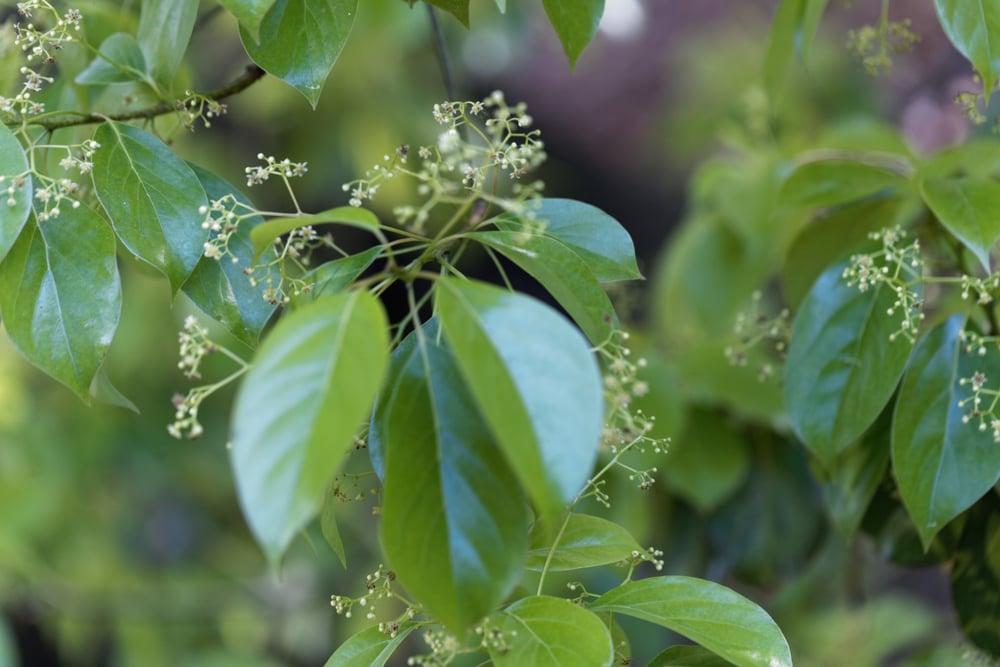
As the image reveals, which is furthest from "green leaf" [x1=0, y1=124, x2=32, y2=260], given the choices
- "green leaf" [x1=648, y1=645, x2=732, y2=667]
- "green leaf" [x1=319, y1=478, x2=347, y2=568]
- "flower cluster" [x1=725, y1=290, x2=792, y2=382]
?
→ "flower cluster" [x1=725, y1=290, x2=792, y2=382]

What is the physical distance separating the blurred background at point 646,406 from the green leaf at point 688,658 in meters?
0.55

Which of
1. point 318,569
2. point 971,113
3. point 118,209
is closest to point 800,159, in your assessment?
point 971,113

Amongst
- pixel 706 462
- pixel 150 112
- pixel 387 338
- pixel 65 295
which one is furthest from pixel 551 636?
pixel 706 462

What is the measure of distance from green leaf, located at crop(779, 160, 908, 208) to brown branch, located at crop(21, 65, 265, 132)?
0.48m

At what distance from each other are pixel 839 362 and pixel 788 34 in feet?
1.07

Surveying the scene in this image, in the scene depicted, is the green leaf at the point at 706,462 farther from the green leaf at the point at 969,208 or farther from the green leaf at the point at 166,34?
the green leaf at the point at 166,34

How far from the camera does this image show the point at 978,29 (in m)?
0.70

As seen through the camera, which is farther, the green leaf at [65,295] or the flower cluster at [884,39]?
the flower cluster at [884,39]

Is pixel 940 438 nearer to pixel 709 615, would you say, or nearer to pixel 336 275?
pixel 709 615

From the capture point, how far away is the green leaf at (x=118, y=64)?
74cm

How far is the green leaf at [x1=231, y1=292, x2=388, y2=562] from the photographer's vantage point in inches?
15.9

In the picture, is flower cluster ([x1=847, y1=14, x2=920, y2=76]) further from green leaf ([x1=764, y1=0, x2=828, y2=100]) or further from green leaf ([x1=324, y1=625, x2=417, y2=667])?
green leaf ([x1=324, y1=625, x2=417, y2=667])

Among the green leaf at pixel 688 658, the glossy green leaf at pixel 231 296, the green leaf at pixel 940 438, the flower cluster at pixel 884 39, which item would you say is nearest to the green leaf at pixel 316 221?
the glossy green leaf at pixel 231 296

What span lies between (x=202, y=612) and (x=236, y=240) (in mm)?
2092
